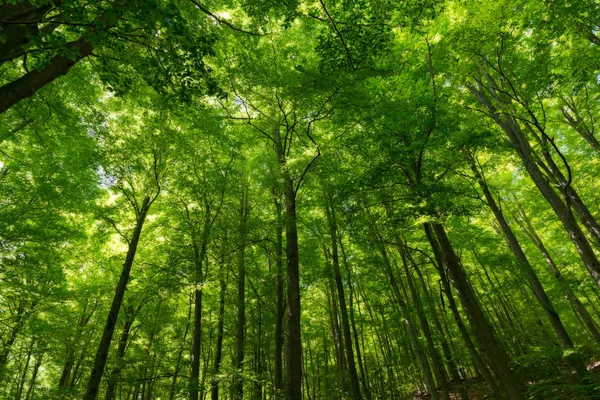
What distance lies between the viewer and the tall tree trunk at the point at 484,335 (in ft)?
18.8

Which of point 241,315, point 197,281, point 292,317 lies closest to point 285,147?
point 292,317

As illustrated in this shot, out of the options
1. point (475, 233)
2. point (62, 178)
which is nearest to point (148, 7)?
point (62, 178)

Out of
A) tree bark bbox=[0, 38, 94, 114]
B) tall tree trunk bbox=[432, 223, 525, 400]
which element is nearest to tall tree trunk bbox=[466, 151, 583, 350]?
tall tree trunk bbox=[432, 223, 525, 400]

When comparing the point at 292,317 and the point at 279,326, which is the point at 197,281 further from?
the point at 292,317

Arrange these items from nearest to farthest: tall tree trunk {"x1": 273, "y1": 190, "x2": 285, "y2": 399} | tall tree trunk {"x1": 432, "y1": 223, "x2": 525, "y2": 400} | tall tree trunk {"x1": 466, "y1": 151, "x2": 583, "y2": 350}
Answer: tall tree trunk {"x1": 432, "y1": 223, "x2": 525, "y2": 400}, tall tree trunk {"x1": 466, "y1": 151, "x2": 583, "y2": 350}, tall tree trunk {"x1": 273, "y1": 190, "x2": 285, "y2": 399}

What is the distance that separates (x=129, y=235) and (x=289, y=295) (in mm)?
6736

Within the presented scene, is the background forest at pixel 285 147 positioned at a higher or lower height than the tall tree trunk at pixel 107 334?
higher

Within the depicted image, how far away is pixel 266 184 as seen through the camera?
34.1 feet

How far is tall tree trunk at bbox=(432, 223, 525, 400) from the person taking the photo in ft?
18.8

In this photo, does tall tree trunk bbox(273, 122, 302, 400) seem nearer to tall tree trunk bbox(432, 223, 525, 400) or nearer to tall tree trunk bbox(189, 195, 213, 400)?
tall tree trunk bbox(189, 195, 213, 400)

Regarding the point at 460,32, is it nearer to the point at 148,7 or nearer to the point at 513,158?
the point at 513,158

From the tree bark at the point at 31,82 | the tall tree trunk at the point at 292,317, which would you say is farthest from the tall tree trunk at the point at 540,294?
the tree bark at the point at 31,82

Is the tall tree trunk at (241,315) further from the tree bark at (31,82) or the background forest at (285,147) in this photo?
the tree bark at (31,82)

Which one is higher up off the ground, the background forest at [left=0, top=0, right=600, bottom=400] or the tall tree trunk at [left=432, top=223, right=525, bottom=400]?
the background forest at [left=0, top=0, right=600, bottom=400]
